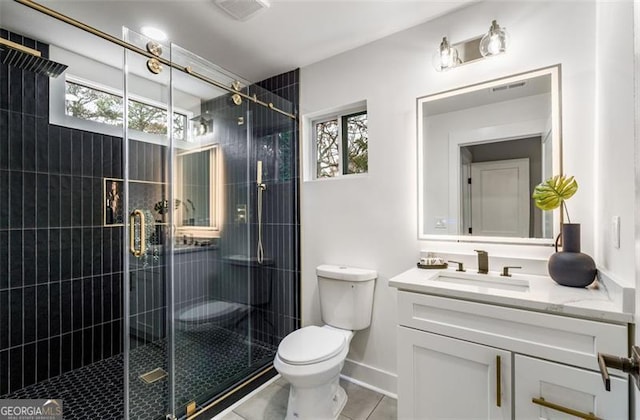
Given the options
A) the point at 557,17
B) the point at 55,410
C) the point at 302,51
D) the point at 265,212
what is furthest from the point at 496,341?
the point at 55,410

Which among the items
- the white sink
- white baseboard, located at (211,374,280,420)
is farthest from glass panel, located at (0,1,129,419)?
the white sink

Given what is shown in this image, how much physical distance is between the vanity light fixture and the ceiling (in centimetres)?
23

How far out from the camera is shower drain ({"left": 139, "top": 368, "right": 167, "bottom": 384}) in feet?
5.06

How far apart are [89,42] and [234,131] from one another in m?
1.16

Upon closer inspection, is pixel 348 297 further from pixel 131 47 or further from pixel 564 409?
pixel 131 47

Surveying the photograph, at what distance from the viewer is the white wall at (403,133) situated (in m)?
1.37

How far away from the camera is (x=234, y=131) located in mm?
2102

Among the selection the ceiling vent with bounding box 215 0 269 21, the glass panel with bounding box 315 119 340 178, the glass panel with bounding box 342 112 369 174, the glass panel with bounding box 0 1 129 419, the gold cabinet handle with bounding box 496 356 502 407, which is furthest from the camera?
the glass panel with bounding box 315 119 340 178

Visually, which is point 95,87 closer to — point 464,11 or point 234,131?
point 234,131

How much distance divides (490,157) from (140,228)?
201 cm

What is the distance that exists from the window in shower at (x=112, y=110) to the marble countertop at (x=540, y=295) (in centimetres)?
153

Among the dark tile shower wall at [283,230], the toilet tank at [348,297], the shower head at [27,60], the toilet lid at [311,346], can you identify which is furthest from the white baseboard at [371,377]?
the shower head at [27,60]

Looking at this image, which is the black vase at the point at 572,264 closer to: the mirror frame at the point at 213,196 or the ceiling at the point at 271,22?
the ceiling at the point at 271,22

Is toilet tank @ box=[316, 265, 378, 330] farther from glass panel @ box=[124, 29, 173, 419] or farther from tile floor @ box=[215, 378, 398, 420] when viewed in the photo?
glass panel @ box=[124, 29, 173, 419]
